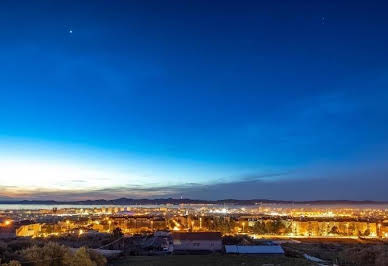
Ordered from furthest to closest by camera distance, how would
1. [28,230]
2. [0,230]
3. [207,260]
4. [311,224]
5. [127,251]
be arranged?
[311,224] → [28,230] → [0,230] → [127,251] → [207,260]

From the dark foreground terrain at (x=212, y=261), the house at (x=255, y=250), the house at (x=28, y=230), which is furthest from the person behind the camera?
the house at (x=28, y=230)

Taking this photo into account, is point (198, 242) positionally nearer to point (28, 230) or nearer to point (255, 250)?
point (255, 250)

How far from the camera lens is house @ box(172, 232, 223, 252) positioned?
1428 inches

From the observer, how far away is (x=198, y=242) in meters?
36.8

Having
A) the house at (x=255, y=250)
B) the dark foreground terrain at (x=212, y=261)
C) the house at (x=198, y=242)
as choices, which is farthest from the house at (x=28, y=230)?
the house at (x=255, y=250)

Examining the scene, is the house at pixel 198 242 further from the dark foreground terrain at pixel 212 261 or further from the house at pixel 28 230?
the house at pixel 28 230

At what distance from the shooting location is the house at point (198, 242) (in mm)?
36281

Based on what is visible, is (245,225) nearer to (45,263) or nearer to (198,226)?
(198,226)

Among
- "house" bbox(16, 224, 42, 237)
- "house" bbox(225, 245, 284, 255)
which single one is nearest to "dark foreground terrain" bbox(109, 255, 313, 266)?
"house" bbox(225, 245, 284, 255)

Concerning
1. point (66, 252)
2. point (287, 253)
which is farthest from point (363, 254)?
point (66, 252)

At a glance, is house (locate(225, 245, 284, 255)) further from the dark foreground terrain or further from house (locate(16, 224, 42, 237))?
house (locate(16, 224, 42, 237))

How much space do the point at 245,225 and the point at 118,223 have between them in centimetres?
2327

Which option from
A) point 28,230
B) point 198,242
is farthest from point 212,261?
point 28,230

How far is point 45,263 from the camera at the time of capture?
59.6 feet
